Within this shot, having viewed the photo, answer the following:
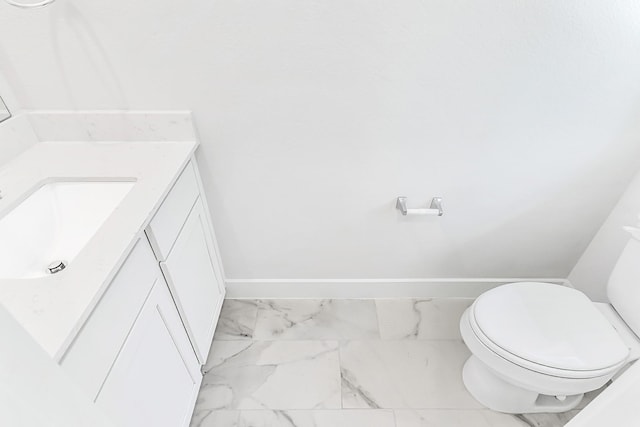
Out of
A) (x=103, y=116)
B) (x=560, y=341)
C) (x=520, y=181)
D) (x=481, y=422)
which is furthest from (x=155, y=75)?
(x=481, y=422)

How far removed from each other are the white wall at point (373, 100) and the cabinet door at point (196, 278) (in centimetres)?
16

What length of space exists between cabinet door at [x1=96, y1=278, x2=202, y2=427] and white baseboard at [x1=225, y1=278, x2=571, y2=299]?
54 centimetres

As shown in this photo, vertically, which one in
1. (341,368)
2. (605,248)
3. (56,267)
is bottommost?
(341,368)

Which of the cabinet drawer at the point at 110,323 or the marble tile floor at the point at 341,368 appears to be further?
the marble tile floor at the point at 341,368

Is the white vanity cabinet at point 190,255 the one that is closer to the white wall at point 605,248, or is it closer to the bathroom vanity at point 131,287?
the bathroom vanity at point 131,287

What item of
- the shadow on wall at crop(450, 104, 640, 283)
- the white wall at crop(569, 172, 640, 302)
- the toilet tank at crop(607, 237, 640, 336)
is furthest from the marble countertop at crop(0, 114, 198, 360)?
the white wall at crop(569, 172, 640, 302)

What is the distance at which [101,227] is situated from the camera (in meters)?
0.87

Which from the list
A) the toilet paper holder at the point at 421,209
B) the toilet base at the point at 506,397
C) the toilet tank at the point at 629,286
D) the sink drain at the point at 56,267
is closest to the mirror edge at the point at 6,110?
the sink drain at the point at 56,267

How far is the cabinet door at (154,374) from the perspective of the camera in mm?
814

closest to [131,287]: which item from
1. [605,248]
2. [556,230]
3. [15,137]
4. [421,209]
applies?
[15,137]

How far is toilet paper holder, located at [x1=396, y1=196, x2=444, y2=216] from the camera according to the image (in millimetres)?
1433

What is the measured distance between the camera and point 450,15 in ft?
3.48

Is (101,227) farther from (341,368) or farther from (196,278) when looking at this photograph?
(341,368)

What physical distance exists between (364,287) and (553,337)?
2.77ft
